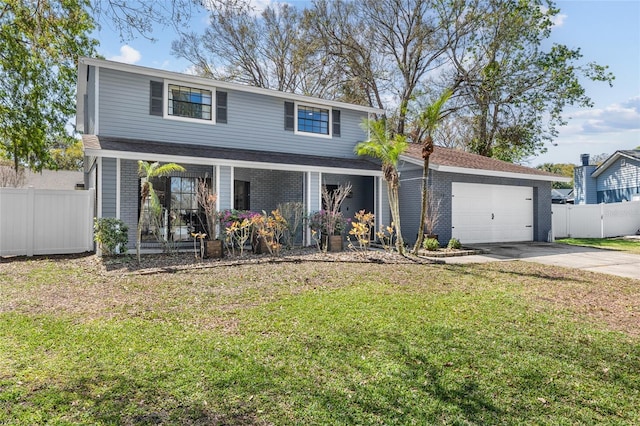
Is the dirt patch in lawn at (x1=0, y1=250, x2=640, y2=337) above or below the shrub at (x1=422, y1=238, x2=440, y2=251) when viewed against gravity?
below

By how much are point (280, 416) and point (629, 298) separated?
250 inches

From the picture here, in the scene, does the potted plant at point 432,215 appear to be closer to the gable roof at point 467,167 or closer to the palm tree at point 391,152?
the gable roof at point 467,167

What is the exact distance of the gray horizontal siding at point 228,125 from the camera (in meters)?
11.5

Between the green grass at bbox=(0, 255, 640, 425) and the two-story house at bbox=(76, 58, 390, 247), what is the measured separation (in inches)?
199

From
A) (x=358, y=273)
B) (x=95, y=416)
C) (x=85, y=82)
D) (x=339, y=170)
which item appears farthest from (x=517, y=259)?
(x=85, y=82)

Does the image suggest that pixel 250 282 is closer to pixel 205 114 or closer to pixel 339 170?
pixel 339 170

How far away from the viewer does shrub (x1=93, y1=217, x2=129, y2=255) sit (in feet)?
30.8

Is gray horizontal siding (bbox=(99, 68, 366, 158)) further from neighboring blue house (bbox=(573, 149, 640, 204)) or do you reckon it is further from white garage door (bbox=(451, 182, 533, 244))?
neighboring blue house (bbox=(573, 149, 640, 204))

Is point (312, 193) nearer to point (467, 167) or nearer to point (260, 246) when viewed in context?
point (260, 246)

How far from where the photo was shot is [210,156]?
447 inches

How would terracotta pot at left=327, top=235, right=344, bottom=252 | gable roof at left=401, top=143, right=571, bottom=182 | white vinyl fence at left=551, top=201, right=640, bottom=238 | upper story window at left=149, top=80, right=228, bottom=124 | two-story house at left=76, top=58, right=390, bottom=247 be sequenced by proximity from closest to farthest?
two-story house at left=76, top=58, right=390, bottom=247 < terracotta pot at left=327, top=235, right=344, bottom=252 < upper story window at left=149, top=80, right=228, bottom=124 < gable roof at left=401, top=143, right=571, bottom=182 < white vinyl fence at left=551, top=201, right=640, bottom=238

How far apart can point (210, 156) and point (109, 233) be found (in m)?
3.46

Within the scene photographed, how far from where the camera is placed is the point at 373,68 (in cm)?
2352

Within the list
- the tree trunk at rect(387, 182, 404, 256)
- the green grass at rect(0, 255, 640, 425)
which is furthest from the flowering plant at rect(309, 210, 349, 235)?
the green grass at rect(0, 255, 640, 425)
